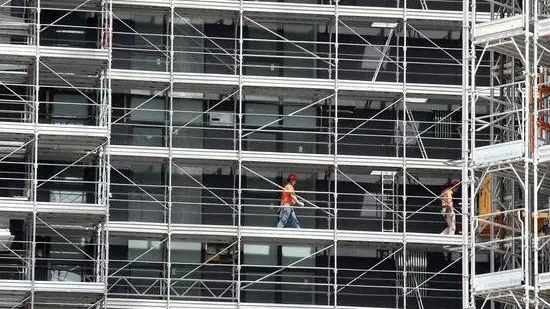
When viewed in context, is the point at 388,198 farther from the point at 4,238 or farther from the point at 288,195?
the point at 4,238

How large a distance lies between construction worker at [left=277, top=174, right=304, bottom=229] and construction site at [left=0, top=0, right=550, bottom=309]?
0.27ft

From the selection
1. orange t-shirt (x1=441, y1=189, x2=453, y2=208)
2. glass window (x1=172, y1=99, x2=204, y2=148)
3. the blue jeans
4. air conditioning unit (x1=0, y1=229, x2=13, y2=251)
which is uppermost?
glass window (x1=172, y1=99, x2=204, y2=148)

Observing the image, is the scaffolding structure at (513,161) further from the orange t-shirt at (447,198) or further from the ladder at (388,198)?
the ladder at (388,198)

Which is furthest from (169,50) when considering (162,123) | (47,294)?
(47,294)

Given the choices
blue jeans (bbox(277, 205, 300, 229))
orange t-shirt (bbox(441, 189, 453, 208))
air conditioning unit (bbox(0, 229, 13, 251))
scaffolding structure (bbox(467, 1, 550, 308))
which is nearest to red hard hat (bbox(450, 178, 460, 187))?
orange t-shirt (bbox(441, 189, 453, 208))

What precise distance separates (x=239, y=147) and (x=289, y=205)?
6.10 feet

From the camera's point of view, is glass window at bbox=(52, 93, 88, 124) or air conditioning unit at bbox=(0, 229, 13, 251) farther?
glass window at bbox=(52, 93, 88, 124)

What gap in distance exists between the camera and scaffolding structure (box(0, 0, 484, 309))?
87500 millimetres

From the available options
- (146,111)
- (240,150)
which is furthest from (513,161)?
(146,111)

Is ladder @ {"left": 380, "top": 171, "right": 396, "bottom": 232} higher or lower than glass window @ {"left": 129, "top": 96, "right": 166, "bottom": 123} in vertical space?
lower

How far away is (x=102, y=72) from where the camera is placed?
8725 cm

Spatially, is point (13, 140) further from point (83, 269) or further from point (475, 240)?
point (475, 240)

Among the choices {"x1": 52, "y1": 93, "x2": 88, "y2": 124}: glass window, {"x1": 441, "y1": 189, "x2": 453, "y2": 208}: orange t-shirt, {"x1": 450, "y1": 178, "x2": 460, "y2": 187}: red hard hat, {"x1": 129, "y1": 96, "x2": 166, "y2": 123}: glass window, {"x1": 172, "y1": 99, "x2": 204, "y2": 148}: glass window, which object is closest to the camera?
{"x1": 441, "y1": 189, "x2": 453, "y2": 208}: orange t-shirt

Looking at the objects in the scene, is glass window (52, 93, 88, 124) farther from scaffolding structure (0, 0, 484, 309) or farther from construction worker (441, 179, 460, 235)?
construction worker (441, 179, 460, 235)
